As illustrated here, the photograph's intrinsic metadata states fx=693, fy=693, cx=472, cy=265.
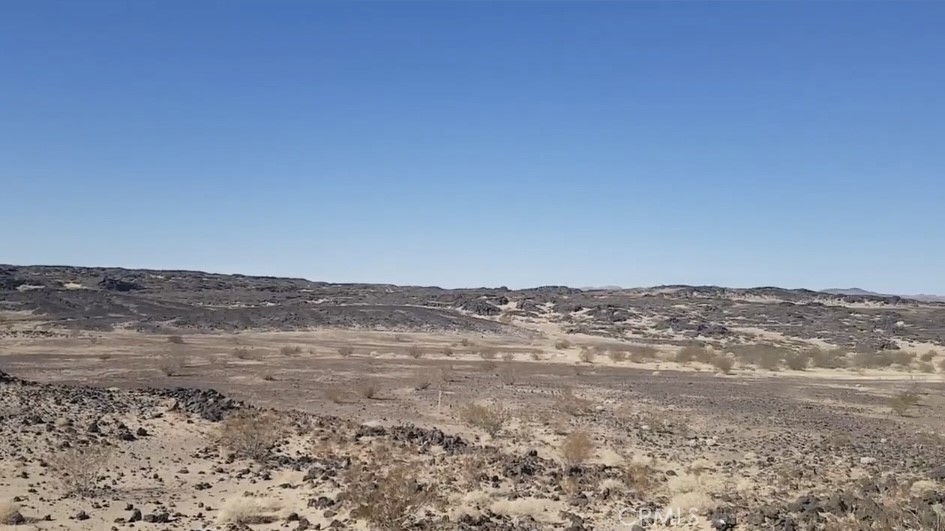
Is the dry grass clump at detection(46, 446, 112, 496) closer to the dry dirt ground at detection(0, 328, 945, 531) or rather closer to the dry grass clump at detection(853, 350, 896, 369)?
the dry dirt ground at detection(0, 328, 945, 531)

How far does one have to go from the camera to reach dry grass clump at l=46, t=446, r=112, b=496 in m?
12.6

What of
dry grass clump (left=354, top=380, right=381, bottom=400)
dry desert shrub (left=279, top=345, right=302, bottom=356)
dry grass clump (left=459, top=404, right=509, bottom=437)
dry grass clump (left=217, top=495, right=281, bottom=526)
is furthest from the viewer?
dry desert shrub (left=279, top=345, right=302, bottom=356)

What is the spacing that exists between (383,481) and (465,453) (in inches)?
143

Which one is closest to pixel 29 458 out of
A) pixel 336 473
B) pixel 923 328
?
pixel 336 473

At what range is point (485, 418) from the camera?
68.4ft

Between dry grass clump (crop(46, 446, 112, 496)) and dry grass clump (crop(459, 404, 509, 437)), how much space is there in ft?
32.0

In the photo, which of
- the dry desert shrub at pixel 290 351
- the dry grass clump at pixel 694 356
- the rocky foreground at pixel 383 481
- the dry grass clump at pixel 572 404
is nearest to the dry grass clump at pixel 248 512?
the rocky foreground at pixel 383 481

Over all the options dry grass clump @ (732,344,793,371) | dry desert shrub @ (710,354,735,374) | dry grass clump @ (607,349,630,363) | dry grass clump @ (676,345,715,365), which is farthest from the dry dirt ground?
dry grass clump @ (607,349,630,363)

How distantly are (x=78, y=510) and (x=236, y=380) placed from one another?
818 inches

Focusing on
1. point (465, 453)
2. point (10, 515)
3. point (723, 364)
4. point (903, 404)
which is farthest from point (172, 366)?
point (903, 404)

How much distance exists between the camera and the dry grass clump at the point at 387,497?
11.0m

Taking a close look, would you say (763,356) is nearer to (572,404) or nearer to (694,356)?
(694,356)

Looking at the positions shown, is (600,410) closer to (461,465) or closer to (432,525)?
(461,465)

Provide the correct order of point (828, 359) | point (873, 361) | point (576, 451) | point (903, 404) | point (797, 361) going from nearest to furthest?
point (576, 451) → point (903, 404) → point (797, 361) → point (873, 361) → point (828, 359)
